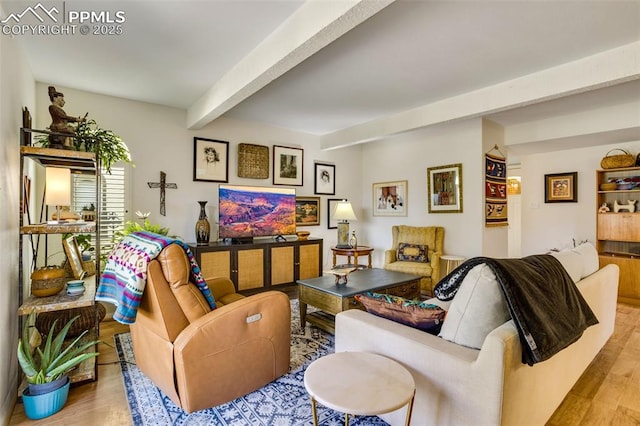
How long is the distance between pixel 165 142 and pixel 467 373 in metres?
4.06

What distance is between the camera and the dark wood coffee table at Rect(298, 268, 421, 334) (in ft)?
9.14

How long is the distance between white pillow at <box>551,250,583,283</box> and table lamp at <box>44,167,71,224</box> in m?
3.37

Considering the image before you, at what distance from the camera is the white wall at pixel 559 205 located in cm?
483

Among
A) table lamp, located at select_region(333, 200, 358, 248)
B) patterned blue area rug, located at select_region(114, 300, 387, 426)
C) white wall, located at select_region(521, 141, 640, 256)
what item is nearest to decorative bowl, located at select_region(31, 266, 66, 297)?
patterned blue area rug, located at select_region(114, 300, 387, 426)

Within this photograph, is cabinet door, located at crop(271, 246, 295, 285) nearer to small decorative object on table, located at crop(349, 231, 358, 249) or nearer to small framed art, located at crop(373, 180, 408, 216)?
small decorative object on table, located at crop(349, 231, 358, 249)

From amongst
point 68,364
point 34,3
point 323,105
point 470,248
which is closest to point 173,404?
point 68,364

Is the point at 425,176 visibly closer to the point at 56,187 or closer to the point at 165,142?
the point at 165,142

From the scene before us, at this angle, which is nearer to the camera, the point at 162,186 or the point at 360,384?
the point at 360,384

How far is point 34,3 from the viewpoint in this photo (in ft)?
6.60

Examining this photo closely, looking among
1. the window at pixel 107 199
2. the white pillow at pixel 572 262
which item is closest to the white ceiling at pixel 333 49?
the window at pixel 107 199

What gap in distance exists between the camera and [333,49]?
2.56m

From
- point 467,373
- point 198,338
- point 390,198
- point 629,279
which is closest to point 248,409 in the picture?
point 198,338

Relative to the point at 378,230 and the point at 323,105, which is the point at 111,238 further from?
the point at 378,230

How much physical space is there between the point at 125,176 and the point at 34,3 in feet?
6.53
